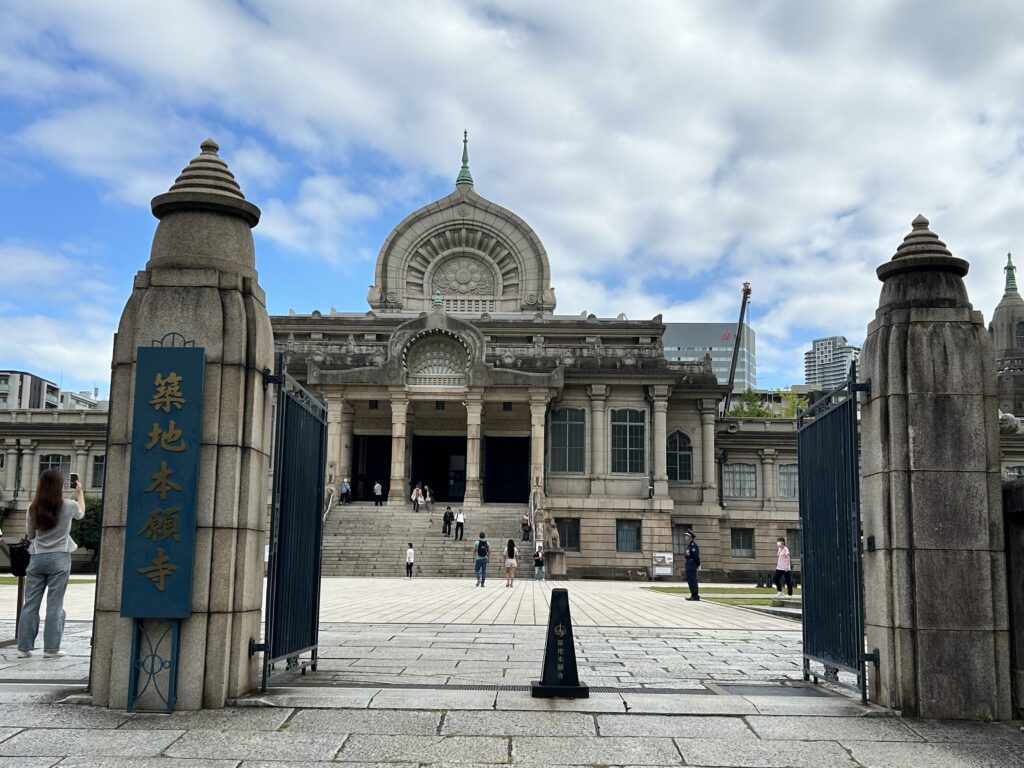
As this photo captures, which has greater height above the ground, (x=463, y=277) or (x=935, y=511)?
(x=463, y=277)

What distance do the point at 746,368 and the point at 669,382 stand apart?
434 feet

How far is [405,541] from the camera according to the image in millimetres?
36969

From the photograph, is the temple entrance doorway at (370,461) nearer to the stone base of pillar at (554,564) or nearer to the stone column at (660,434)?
the stone column at (660,434)

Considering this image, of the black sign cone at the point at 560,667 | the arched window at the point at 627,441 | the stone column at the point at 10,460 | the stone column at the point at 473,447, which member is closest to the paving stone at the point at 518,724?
the black sign cone at the point at 560,667

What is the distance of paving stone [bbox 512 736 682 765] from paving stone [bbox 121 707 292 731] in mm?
1864

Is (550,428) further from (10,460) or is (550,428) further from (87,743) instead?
(87,743)

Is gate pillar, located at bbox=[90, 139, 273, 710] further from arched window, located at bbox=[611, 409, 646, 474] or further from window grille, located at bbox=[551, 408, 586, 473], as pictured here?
arched window, located at bbox=[611, 409, 646, 474]

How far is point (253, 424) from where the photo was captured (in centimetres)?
844

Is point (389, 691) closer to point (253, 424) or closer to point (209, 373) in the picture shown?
point (253, 424)

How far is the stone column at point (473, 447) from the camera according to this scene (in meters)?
41.5

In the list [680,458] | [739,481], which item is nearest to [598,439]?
[680,458]

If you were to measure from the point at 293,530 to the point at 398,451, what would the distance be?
32.6m

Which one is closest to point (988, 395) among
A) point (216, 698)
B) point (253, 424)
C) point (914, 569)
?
point (914, 569)

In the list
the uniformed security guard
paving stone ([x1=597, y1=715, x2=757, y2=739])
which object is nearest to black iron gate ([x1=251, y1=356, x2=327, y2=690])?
paving stone ([x1=597, y1=715, x2=757, y2=739])
